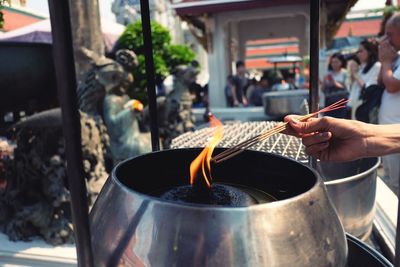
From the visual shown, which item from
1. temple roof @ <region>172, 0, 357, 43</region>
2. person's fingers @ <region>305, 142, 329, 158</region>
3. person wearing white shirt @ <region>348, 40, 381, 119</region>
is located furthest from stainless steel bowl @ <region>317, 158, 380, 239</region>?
temple roof @ <region>172, 0, 357, 43</region>

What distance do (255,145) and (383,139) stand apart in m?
0.71

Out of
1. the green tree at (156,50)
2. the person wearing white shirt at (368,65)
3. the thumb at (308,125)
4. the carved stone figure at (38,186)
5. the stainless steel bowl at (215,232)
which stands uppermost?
the green tree at (156,50)

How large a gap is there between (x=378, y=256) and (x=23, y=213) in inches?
71.5

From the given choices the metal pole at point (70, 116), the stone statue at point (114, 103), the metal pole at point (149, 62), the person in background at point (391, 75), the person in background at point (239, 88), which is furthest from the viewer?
the person in background at point (239, 88)

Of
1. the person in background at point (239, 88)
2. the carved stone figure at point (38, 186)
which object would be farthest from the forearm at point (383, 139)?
the person in background at point (239, 88)

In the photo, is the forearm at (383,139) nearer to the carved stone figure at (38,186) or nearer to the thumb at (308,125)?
the thumb at (308,125)

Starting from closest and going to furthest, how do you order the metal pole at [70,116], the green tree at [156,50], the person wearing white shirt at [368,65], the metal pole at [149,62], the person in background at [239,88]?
the metal pole at [70,116]
the metal pole at [149,62]
the person wearing white shirt at [368,65]
the green tree at [156,50]
the person in background at [239,88]

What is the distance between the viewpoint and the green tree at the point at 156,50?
5.88m

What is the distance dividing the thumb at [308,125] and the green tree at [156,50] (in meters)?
4.94

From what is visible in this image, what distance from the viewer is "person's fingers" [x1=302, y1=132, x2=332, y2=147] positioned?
81cm

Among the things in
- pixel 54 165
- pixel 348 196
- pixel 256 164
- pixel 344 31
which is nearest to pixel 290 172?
pixel 256 164

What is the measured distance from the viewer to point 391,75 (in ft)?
7.43

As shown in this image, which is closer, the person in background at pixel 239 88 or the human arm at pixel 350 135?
the human arm at pixel 350 135

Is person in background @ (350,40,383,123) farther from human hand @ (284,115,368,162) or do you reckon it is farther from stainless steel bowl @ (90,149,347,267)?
stainless steel bowl @ (90,149,347,267)
